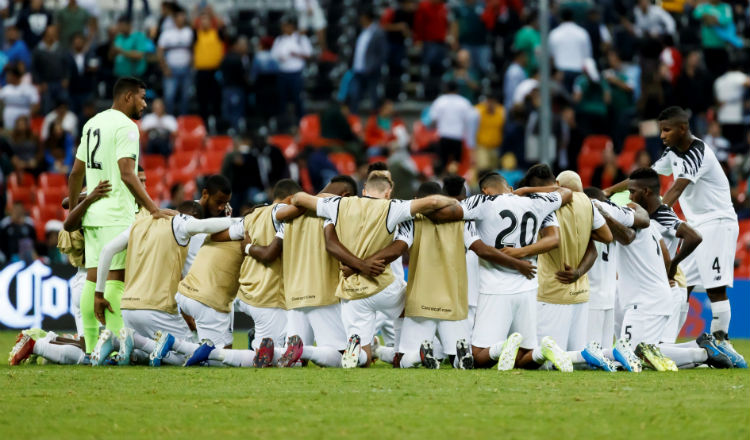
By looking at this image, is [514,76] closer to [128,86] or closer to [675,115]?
[675,115]

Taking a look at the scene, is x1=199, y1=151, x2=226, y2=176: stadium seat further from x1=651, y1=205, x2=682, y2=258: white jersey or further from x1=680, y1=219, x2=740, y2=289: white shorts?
x1=680, y1=219, x2=740, y2=289: white shorts

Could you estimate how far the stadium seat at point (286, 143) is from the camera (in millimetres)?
22719

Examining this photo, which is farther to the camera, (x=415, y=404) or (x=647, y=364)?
(x=647, y=364)

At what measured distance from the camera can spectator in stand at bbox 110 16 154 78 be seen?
78.3ft

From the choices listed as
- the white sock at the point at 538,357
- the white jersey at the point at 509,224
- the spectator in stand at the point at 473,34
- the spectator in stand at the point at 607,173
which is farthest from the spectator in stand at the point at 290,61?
the white sock at the point at 538,357

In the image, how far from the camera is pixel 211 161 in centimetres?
2280

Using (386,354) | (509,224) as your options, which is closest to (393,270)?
(386,354)

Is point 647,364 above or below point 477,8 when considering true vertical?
below

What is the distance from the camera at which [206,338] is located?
1128cm

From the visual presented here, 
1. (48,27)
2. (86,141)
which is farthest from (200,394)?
(48,27)

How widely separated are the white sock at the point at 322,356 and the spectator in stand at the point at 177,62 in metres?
13.6

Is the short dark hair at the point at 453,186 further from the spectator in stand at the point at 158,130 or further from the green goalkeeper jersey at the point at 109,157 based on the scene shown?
the spectator in stand at the point at 158,130

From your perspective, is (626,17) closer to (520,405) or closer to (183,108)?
(183,108)

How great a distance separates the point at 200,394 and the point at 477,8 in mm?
16913
